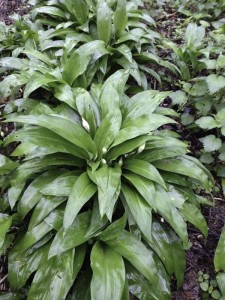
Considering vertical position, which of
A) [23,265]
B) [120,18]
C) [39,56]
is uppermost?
[120,18]

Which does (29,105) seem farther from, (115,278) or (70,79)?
(115,278)

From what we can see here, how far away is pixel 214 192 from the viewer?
2744mm

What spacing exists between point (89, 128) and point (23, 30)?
1.93 meters

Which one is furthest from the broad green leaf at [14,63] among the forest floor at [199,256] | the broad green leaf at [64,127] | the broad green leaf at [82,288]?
the broad green leaf at [82,288]

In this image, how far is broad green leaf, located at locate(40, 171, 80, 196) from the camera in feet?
6.22

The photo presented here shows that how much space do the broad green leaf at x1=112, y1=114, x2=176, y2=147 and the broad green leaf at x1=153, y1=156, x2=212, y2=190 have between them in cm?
28

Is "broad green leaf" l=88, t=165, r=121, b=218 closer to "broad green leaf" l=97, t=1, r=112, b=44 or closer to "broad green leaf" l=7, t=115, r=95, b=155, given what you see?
"broad green leaf" l=7, t=115, r=95, b=155

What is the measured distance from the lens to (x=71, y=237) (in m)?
1.79

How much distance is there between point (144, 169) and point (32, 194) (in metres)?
0.77

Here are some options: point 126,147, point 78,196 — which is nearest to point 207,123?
point 126,147

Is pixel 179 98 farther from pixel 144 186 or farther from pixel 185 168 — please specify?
pixel 144 186

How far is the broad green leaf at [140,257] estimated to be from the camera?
68.7 inches

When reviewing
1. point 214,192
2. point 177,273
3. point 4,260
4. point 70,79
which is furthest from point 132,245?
point 70,79

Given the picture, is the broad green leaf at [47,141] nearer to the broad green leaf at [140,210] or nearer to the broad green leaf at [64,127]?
the broad green leaf at [64,127]
